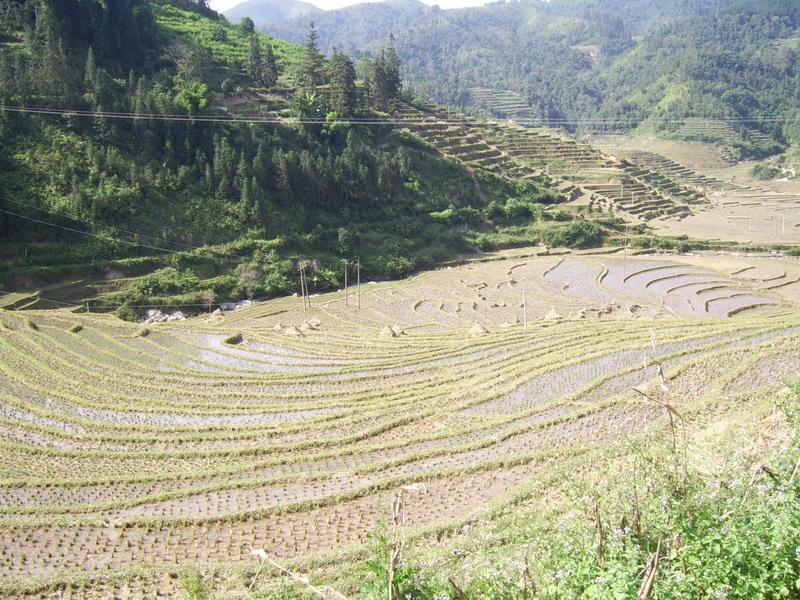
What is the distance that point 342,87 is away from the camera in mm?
46812

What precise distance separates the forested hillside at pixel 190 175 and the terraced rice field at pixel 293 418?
5104 millimetres

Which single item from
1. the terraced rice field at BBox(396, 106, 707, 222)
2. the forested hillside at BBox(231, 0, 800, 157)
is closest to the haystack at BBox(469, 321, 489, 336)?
the terraced rice field at BBox(396, 106, 707, 222)

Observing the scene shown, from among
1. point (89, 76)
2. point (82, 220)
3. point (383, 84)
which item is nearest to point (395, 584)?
point (82, 220)

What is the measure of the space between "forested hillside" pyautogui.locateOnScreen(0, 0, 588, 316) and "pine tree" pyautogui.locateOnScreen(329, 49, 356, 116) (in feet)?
0.50

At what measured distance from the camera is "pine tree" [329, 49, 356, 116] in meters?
46.8

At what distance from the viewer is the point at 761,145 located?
326ft

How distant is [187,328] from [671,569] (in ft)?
73.9

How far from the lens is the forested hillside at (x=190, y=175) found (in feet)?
94.1

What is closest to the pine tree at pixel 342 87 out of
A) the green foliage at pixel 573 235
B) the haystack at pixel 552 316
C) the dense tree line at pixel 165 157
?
the dense tree line at pixel 165 157

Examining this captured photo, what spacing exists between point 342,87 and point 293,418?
3809 cm

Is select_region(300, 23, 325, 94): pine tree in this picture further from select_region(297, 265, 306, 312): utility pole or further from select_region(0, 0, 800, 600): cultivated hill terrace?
select_region(297, 265, 306, 312): utility pole

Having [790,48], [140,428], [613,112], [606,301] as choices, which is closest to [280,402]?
[140,428]

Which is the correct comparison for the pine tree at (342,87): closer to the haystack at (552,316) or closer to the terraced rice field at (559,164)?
the terraced rice field at (559,164)

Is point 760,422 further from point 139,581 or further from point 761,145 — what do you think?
point 761,145
